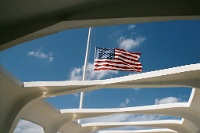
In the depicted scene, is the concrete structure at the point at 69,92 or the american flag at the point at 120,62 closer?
the concrete structure at the point at 69,92

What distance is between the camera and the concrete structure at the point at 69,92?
15.6 meters

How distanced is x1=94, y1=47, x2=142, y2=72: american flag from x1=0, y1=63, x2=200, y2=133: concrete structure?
291cm

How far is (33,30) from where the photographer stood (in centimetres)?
693

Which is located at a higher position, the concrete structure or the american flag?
the american flag

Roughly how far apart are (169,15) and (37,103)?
16.0 metres

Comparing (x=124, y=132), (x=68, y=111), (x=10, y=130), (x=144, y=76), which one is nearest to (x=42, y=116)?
(x=68, y=111)

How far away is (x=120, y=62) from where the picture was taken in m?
20.9

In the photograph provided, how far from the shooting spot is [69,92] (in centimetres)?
1839

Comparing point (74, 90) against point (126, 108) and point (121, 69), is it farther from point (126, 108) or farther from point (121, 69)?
point (126, 108)

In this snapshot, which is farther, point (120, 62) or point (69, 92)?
point (120, 62)

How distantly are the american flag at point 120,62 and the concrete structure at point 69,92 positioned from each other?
9.54ft

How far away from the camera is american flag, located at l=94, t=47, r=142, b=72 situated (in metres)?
20.5

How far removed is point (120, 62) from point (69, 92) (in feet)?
15.3

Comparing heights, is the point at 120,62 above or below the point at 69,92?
above
